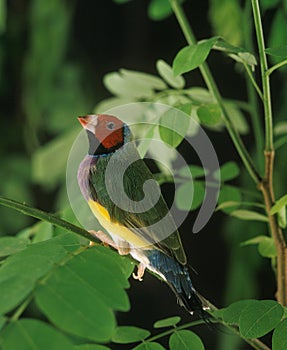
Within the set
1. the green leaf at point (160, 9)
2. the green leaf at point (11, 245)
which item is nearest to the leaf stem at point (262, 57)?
the green leaf at point (11, 245)

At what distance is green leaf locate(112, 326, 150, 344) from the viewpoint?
24.2 inches

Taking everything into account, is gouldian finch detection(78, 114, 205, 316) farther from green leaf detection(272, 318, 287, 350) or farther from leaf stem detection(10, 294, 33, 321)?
leaf stem detection(10, 294, 33, 321)

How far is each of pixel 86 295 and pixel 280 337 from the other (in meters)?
0.19

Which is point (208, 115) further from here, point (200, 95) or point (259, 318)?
point (259, 318)

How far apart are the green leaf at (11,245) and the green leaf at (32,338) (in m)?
0.17

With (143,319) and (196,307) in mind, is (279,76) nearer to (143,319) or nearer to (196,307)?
(143,319)

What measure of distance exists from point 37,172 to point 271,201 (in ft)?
2.08

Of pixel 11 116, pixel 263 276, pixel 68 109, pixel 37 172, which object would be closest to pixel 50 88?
pixel 68 109

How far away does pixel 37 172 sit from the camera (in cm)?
125

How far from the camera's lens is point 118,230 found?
653 millimetres

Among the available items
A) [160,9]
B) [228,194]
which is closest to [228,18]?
[160,9]

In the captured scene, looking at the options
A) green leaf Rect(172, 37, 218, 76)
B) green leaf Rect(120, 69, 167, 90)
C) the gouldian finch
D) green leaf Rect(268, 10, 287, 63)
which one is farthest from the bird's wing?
green leaf Rect(268, 10, 287, 63)

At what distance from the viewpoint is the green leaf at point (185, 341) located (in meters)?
0.60

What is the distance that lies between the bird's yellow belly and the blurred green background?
770 millimetres
